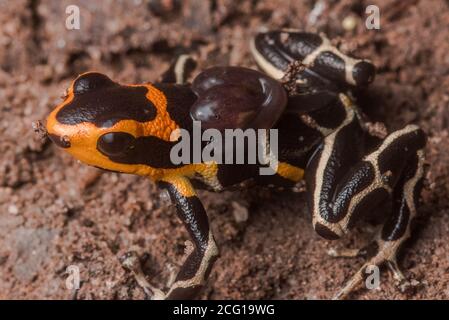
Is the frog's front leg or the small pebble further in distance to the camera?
the small pebble

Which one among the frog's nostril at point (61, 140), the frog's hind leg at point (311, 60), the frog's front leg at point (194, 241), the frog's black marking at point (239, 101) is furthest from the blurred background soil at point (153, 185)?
the frog's nostril at point (61, 140)

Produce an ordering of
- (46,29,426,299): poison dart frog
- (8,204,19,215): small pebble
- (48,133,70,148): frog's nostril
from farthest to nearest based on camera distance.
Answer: (8,204,19,215): small pebble → (46,29,426,299): poison dart frog → (48,133,70,148): frog's nostril

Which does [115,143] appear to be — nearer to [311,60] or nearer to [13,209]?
[13,209]

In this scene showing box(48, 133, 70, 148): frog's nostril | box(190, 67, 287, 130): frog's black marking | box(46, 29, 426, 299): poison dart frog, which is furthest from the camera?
box(190, 67, 287, 130): frog's black marking

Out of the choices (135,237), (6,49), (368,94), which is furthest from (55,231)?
(368,94)

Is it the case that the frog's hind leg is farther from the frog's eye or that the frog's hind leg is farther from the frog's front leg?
the frog's eye

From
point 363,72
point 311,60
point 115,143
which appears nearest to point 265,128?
point 311,60

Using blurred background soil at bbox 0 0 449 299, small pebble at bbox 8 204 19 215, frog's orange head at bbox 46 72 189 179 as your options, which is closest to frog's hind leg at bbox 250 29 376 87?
blurred background soil at bbox 0 0 449 299
